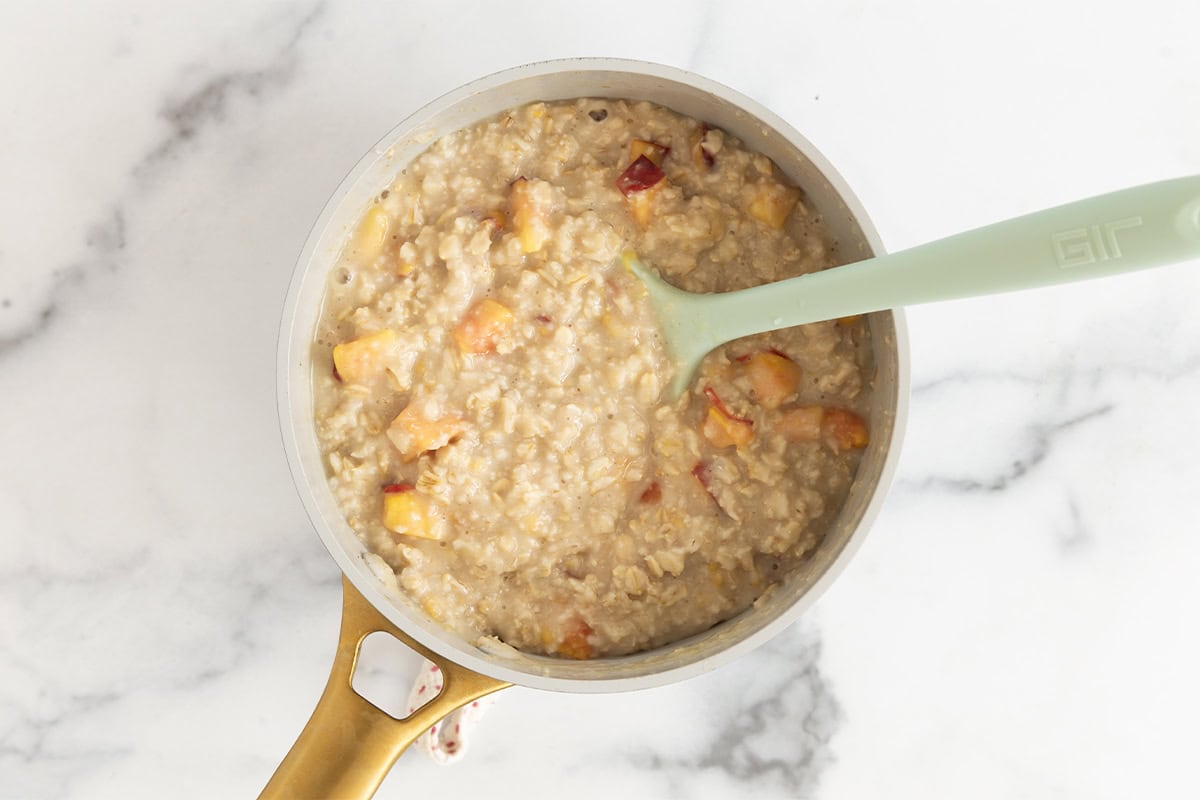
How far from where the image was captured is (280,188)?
6.72 ft

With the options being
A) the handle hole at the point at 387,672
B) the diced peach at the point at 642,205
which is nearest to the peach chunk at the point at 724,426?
the diced peach at the point at 642,205

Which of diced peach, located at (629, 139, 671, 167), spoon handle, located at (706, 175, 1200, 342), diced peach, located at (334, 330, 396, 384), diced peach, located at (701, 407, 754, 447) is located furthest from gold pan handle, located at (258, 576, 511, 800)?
diced peach, located at (629, 139, 671, 167)

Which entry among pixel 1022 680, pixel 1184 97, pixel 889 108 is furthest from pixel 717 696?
pixel 1184 97

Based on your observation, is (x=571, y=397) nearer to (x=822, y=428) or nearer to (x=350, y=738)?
(x=822, y=428)

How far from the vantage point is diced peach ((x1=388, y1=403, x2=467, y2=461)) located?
178cm

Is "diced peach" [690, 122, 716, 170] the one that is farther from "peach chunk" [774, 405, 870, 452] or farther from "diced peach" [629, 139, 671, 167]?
"peach chunk" [774, 405, 870, 452]

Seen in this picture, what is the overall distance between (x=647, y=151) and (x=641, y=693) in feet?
3.43

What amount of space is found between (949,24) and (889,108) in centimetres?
21

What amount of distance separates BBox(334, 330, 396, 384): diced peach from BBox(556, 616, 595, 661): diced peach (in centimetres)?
55

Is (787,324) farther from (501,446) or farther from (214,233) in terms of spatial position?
(214,233)

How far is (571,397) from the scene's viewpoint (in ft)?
5.93

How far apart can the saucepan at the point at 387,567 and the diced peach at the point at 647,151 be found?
80mm

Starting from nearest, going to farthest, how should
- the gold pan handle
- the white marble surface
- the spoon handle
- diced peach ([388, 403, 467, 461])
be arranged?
the spoon handle, the gold pan handle, diced peach ([388, 403, 467, 461]), the white marble surface

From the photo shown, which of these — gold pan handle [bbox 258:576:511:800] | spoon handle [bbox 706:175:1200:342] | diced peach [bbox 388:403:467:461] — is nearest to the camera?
spoon handle [bbox 706:175:1200:342]
